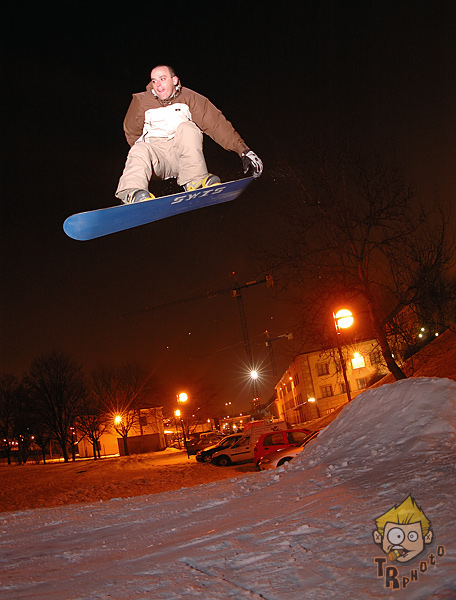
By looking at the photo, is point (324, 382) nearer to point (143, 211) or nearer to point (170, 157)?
point (170, 157)

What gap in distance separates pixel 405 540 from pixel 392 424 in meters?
4.08

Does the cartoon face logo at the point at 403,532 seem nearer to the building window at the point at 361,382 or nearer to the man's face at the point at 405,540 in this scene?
the man's face at the point at 405,540

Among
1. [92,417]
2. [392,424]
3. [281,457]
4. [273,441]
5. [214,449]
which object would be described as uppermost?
[92,417]

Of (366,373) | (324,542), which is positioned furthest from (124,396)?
(324,542)

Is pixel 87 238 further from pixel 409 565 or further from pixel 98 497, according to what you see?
pixel 98 497

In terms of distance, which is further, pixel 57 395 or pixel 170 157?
pixel 57 395

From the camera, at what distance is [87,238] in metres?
6.39

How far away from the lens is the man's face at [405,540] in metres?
3.03

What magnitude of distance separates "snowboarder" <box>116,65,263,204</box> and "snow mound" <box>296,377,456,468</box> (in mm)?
4167

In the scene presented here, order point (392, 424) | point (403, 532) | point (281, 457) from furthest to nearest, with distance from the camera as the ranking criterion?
point (281, 457)
point (392, 424)
point (403, 532)

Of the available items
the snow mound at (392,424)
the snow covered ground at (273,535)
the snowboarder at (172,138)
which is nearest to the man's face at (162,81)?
the snowboarder at (172,138)

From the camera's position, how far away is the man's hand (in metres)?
6.58

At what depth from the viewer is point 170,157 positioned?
6.65 m

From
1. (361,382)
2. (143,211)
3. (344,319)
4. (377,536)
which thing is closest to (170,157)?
(143,211)
